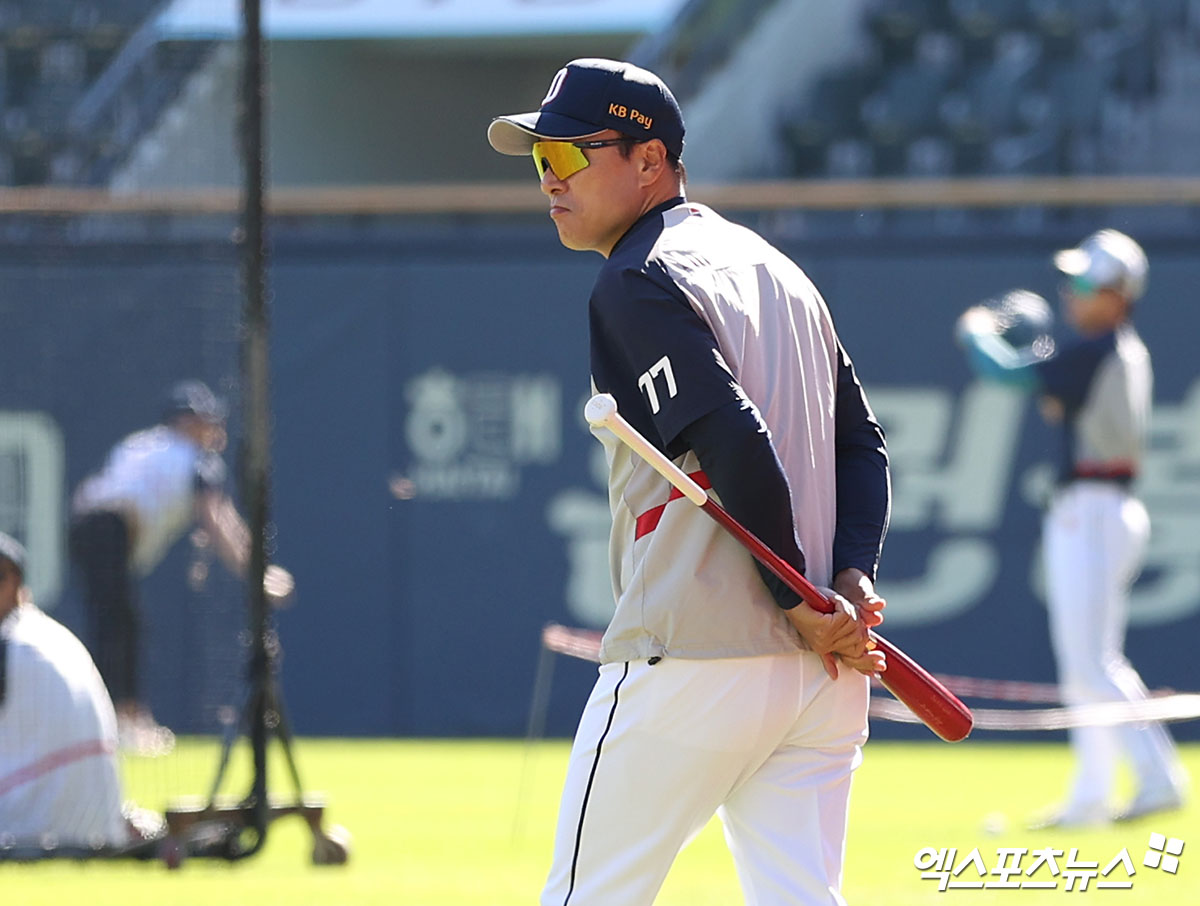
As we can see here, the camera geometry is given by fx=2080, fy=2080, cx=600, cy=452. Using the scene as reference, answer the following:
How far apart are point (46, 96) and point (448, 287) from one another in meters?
3.95

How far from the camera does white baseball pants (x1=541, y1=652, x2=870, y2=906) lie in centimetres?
381

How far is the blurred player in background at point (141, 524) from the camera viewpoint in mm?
8312

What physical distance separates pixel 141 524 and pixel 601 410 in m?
6.13

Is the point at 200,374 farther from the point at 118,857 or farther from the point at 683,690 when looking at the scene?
the point at 683,690

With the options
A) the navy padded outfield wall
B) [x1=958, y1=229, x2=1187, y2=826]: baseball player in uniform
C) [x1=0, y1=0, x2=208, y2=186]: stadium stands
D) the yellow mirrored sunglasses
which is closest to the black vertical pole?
[x1=0, y1=0, x2=208, y2=186]: stadium stands

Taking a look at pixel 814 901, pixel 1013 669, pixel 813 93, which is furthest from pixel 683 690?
pixel 813 93

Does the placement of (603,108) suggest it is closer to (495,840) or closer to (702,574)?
(702,574)

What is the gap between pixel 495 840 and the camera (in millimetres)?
8602

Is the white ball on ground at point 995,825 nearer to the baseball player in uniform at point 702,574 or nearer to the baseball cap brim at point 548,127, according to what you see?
the baseball player in uniform at point 702,574

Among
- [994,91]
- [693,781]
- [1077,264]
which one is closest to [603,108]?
[693,781]

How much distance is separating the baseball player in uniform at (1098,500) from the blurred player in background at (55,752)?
390 centimetres

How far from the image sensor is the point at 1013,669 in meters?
12.9

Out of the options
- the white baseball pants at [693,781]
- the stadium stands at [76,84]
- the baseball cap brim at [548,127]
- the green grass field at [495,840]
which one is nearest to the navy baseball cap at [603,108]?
the baseball cap brim at [548,127]

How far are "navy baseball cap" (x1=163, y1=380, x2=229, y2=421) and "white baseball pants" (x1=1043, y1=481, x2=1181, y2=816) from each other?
3694mm
